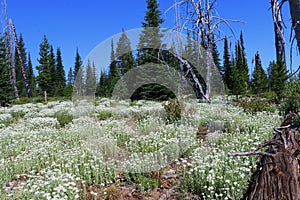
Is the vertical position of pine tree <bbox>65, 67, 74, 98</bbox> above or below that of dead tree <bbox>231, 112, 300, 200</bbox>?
above

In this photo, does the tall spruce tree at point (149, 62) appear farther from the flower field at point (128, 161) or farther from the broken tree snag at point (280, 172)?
the broken tree snag at point (280, 172)

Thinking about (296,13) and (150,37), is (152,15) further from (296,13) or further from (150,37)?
(296,13)

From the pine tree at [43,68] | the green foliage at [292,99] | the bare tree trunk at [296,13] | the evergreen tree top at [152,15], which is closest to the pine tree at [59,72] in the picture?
the pine tree at [43,68]

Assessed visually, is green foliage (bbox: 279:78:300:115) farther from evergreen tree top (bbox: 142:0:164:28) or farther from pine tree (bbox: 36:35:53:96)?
pine tree (bbox: 36:35:53:96)

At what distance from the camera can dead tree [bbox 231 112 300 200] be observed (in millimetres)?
2080

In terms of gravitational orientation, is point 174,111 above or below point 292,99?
below

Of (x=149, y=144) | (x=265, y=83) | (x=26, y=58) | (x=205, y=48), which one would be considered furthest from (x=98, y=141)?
(x=26, y=58)

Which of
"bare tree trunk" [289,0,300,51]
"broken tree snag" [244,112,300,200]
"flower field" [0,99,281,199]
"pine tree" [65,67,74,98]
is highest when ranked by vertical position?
"pine tree" [65,67,74,98]

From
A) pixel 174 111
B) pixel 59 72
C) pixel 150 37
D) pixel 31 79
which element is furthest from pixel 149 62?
pixel 31 79

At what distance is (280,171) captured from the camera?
2.11 metres

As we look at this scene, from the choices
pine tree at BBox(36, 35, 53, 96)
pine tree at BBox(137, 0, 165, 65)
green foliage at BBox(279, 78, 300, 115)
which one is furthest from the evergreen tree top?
green foliage at BBox(279, 78, 300, 115)

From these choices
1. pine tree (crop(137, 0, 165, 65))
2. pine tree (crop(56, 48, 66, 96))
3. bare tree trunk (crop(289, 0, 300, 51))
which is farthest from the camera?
pine tree (crop(56, 48, 66, 96))

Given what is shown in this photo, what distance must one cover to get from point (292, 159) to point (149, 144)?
12.6 feet

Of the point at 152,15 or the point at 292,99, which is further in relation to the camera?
the point at 152,15
